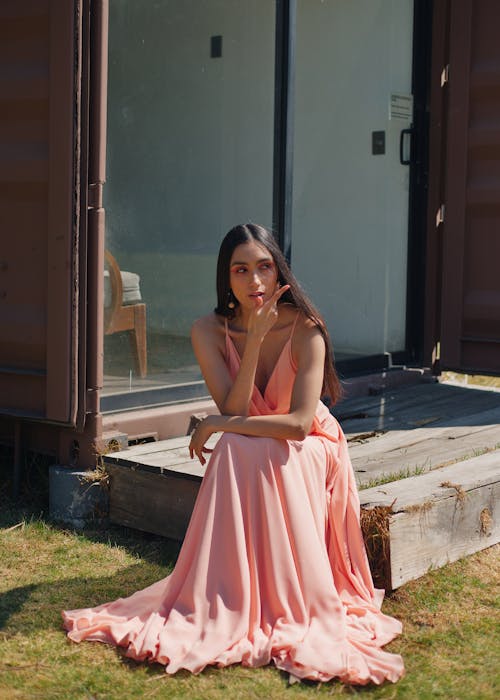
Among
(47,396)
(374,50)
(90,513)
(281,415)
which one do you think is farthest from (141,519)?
(374,50)

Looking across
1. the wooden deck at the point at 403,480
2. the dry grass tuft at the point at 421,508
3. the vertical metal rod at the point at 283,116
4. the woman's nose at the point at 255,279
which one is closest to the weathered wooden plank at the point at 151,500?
the wooden deck at the point at 403,480

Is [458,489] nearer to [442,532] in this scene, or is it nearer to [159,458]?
[442,532]

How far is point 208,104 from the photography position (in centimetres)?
542

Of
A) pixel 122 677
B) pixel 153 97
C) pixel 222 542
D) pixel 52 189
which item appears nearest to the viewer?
pixel 122 677

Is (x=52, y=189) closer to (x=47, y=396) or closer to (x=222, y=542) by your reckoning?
(x=47, y=396)

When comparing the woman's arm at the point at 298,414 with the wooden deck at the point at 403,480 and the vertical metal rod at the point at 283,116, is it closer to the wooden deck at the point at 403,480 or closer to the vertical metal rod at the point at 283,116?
the wooden deck at the point at 403,480

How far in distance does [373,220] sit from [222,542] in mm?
3890

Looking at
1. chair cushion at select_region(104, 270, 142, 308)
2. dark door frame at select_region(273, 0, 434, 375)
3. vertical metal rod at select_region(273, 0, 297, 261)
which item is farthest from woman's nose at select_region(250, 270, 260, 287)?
dark door frame at select_region(273, 0, 434, 375)

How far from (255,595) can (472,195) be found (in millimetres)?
3148

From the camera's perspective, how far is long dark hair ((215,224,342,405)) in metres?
3.67

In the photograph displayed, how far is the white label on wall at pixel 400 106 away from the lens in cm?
677

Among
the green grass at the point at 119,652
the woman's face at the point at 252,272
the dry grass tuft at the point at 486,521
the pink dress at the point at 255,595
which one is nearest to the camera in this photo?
the green grass at the point at 119,652

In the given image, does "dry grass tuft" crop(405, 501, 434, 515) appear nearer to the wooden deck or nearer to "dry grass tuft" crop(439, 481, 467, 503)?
the wooden deck

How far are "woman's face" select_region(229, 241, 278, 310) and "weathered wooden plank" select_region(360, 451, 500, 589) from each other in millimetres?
824
